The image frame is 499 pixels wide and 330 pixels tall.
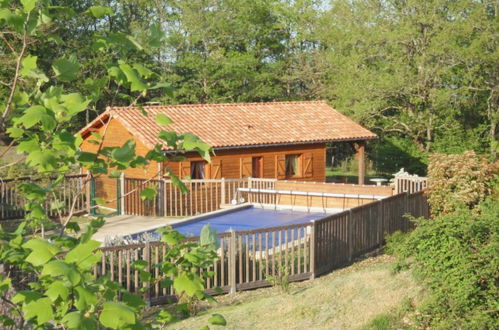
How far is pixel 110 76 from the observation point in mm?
3244

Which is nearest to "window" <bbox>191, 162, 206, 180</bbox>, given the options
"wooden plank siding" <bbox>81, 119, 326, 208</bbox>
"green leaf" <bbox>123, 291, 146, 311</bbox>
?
"wooden plank siding" <bbox>81, 119, 326, 208</bbox>

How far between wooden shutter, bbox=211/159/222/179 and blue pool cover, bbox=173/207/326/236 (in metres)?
2.64

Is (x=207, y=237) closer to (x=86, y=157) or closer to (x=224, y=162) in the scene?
(x=86, y=157)

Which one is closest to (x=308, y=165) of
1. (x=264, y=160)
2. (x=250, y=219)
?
(x=264, y=160)

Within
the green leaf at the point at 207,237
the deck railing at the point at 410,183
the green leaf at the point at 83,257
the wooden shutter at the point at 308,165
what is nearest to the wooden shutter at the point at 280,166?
the wooden shutter at the point at 308,165

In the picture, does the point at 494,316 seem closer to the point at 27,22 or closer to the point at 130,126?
the point at 27,22

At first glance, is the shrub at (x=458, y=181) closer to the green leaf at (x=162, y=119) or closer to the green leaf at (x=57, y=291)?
the green leaf at (x=162, y=119)

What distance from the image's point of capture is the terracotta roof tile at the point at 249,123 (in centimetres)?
2486

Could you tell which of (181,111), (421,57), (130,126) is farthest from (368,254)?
(421,57)

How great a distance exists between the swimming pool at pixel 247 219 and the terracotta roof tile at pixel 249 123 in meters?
3.29

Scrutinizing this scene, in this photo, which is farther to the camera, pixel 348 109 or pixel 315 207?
pixel 348 109

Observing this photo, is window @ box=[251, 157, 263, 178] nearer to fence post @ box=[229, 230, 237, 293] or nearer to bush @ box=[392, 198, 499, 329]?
fence post @ box=[229, 230, 237, 293]

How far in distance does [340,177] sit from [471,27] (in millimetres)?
11739

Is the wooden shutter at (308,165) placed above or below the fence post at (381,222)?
above
